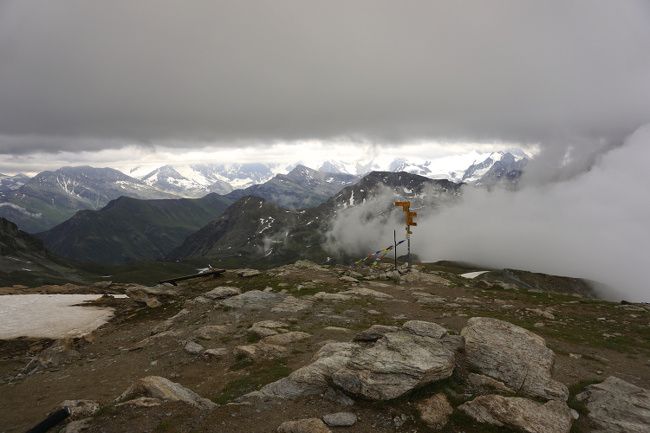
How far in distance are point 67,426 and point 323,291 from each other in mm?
29410

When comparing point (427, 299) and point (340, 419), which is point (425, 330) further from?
point (427, 299)

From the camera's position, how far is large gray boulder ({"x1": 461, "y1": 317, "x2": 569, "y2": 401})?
561 inches

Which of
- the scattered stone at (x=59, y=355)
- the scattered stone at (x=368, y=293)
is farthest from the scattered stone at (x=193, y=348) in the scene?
the scattered stone at (x=368, y=293)

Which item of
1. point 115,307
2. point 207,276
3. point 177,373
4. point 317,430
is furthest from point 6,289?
point 317,430

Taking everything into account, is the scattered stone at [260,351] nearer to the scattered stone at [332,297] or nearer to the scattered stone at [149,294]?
the scattered stone at [332,297]

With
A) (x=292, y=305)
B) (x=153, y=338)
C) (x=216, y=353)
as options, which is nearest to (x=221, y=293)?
(x=292, y=305)

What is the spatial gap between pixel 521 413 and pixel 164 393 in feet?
53.5

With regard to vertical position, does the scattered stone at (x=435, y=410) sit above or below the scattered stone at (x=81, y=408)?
above

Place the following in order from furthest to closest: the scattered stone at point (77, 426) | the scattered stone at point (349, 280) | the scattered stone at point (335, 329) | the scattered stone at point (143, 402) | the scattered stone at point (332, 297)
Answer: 1. the scattered stone at point (349, 280)
2. the scattered stone at point (332, 297)
3. the scattered stone at point (335, 329)
4. the scattered stone at point (143, 402)
5. the scattered stone at point (77, 426)

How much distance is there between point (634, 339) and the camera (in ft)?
79.0

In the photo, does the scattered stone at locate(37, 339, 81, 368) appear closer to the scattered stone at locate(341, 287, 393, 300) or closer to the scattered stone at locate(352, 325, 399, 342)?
the scattered stone at locate(352, 325, 399, 342)

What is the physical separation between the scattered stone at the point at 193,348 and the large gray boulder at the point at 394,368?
1306cm

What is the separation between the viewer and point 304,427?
1195 centimetres

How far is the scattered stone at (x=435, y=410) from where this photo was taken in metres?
12.4
